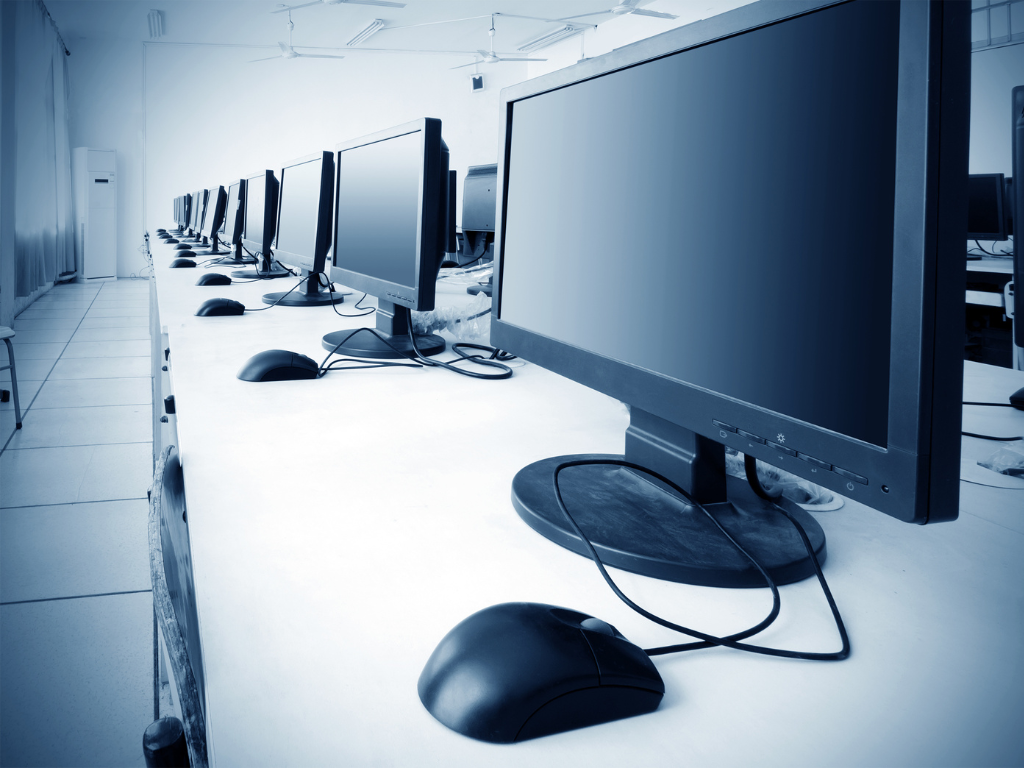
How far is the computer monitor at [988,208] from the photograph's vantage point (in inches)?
150

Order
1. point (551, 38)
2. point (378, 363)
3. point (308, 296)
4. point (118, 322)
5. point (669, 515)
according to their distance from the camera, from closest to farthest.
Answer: point (669, 515) < point (378, 363) < point (308, 296) < point (118, 322) < point (551, 38)

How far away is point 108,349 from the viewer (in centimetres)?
433

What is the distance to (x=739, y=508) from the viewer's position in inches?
24.9

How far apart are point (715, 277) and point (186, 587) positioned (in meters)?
0.48

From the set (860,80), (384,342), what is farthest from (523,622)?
(384,342)

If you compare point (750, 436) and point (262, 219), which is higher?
point (262, 219)

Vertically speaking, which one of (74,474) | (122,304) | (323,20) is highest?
(323,20)

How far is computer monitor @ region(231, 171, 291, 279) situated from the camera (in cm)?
246

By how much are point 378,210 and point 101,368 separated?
122 inches

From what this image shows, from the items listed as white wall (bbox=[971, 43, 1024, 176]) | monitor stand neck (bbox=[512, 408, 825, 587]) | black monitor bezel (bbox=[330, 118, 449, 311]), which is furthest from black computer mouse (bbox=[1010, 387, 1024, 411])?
white wall (bbox=[971, 43, 1024, 176])

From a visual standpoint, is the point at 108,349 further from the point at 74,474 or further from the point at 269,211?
the point at 269,211

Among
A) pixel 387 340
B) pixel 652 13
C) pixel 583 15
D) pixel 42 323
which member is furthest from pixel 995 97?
pixel 42 323

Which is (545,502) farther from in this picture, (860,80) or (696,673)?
(860,80)

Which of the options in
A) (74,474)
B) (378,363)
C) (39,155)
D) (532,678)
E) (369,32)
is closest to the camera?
(532,678)
